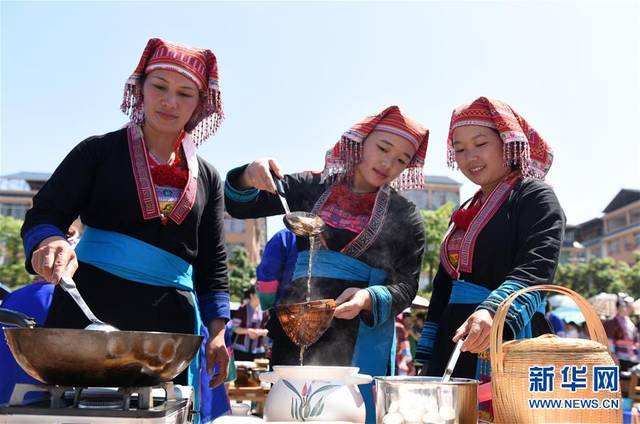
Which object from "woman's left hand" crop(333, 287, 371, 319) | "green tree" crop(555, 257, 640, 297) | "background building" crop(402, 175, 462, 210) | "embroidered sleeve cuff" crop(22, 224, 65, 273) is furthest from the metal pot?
"background building" crop(402, 175, 462, 210)

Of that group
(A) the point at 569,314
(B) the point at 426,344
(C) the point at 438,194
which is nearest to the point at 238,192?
(B) the point at 426,344

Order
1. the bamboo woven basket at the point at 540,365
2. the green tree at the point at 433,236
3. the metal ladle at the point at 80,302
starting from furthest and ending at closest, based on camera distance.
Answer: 1. the green tree at the point at 433,236
2. the metal ladle at the point at 80,302
3. the bamboo woven basket at the point at 540,365

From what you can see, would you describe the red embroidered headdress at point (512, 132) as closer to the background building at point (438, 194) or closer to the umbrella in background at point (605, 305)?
the umbrella in background at point (605, 305)

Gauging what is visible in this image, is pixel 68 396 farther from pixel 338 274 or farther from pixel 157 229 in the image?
pixel 338 274

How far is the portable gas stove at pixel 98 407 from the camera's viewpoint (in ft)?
3.69

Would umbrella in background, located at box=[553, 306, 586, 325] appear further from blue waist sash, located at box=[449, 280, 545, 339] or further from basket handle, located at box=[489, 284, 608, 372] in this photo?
basket handle, located at box=[489, 284, 608, 372]

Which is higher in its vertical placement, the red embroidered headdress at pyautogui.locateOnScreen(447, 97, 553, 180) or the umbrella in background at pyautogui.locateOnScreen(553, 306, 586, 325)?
the red embroidered headdress at pyautogui.locateOnScreen(447, 97, 553, 180)

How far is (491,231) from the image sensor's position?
2100 millimetres

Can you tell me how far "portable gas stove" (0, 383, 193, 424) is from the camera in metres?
1.12

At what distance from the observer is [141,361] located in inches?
48.9

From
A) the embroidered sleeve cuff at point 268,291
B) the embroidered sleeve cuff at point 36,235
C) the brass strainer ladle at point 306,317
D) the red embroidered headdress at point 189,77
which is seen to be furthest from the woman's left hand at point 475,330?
the embroidered sleeve cuff at point 268,291

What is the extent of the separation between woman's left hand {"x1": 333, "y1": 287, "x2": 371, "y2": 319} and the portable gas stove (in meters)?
0.68

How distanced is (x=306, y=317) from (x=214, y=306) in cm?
56

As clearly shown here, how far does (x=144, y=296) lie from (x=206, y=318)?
366mm
